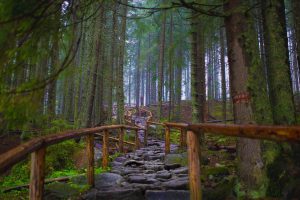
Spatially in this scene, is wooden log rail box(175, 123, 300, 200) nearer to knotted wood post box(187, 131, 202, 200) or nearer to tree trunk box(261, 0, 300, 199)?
knotted wood post box(187, 131, 202, 200)

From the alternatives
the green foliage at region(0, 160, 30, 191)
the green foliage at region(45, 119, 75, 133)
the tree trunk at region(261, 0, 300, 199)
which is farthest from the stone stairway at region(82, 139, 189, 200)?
the green foliage at region(45, 119, 75, 133)

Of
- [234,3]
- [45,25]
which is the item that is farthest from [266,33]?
[45,25]

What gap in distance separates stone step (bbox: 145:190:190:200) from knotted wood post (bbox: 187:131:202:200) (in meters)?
1.09

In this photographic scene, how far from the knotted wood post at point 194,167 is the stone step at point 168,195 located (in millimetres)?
1091

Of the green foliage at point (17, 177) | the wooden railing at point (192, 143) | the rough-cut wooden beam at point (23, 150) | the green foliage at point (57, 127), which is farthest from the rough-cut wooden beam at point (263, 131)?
the green foliage at point (57, 127)

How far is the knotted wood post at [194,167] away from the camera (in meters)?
4.66

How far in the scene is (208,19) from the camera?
8859 millimetres

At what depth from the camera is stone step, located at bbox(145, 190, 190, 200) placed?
577 centimetres

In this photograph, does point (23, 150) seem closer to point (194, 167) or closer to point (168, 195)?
point (194, 167)

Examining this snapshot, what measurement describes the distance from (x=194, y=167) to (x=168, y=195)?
130 cm

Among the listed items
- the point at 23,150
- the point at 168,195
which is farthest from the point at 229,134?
the point at 168,195

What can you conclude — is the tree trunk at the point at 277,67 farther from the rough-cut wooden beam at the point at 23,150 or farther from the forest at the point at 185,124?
the rough-cut wooden beam at the point at 23,150

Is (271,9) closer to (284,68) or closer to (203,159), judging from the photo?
(284,68)

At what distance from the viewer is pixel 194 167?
4.75m
